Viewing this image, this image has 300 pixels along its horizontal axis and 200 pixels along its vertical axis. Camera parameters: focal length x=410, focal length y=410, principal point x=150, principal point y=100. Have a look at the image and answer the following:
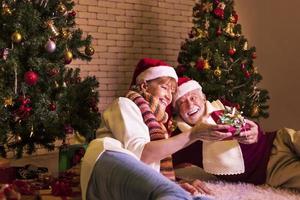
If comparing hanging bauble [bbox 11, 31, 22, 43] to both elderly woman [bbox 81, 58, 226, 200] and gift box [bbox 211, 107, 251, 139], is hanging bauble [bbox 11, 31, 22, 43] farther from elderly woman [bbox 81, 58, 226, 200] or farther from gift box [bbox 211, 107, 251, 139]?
gift box [bbox 211, 107, 251, 139]

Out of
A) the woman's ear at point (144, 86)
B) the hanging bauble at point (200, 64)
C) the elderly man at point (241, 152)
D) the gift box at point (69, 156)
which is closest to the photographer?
the woman's ear at point (144, 86)

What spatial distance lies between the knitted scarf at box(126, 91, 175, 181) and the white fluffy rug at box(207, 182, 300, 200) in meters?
0.30

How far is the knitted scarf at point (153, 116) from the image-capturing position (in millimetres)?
1894

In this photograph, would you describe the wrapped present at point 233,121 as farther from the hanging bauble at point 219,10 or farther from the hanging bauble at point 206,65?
the hanging bauble at point 219,10

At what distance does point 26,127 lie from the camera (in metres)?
2.48

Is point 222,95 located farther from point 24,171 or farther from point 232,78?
point 24,171

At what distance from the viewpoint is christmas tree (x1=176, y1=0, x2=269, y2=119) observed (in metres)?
3.58

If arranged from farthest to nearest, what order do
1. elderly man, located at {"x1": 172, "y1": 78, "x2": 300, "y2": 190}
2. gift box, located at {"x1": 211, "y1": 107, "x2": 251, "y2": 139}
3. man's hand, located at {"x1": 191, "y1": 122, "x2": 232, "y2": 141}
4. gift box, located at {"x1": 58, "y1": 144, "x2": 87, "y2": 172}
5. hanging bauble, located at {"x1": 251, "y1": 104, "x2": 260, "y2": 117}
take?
hanging bauble, located at {"x1": 251, "y1": 104, "x2": 260, "y2": 117} < gift box, located at {"x1": 58, "y1": 144, "x2": 87, "y2": 172} < elderly man, located at {"x1": 172, "y1": 78, "x2": 300, "y2": 190} < gift box, located at {"x1": 211, "y1": 107, "x2": 251, "y2": 139} < man's hand, located at {"x1": 191, "y1": 122, "x2": 232, "y2": 141}

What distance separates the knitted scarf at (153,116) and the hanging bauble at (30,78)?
2.32 feet

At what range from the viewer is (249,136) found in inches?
84.0

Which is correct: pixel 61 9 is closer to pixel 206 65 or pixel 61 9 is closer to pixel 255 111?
pixel 206 65

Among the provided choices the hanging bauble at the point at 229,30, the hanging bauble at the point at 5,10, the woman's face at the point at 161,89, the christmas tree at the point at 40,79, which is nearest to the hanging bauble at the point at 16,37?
the christmas tree at the point at 40,79

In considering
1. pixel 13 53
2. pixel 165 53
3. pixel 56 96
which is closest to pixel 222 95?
pixel 165 53

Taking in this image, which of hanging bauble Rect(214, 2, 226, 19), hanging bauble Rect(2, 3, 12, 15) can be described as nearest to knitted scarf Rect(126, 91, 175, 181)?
hanging bauble Rect(2, 3, 12, 15)
